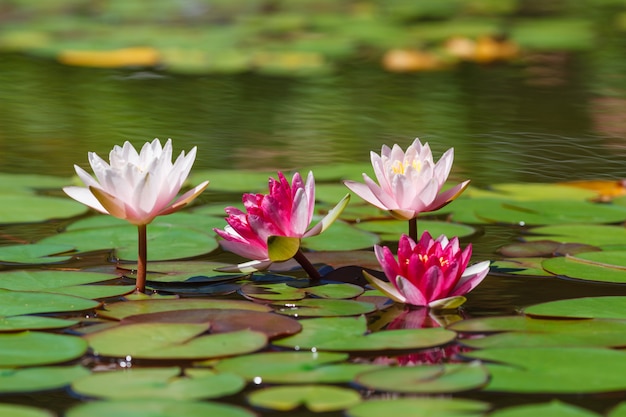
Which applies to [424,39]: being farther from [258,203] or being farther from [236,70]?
[258,203]

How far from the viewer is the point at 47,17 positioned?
6.62 m

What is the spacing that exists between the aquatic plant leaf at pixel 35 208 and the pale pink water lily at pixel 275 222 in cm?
69

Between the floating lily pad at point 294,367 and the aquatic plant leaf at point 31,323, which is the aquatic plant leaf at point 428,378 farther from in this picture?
the aquatic plant leaf at point 31,323

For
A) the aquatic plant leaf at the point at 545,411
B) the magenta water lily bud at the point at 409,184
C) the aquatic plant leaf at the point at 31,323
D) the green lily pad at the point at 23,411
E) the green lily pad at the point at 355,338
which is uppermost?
the magenta water lily bud at the point at 409,184

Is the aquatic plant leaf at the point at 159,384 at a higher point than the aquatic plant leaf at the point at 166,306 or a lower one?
lower

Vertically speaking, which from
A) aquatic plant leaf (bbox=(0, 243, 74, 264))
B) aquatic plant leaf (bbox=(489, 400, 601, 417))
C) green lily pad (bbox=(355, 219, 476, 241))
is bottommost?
aquatic plant leaf (bbox=(489, 400, 601, 417))

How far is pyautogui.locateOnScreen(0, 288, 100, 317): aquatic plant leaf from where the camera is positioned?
1.74m

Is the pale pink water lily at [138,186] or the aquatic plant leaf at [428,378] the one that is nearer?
the aquatic plant leaf at [428,378]

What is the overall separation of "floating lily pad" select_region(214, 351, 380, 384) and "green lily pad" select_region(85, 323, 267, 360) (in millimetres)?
36

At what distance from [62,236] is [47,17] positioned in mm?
4644

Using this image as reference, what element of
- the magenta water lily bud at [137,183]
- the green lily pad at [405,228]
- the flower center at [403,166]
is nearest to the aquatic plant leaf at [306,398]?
the magenta water lily bud at [137,183]

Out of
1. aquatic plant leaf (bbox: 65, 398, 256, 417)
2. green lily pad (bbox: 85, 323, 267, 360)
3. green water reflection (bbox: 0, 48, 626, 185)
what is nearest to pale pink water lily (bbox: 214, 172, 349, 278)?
green lily pad (bbox: 85, 323, 267, 360)

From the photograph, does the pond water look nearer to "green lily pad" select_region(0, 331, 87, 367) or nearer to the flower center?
the flower center

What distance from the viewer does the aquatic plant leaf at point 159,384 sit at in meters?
1.37
